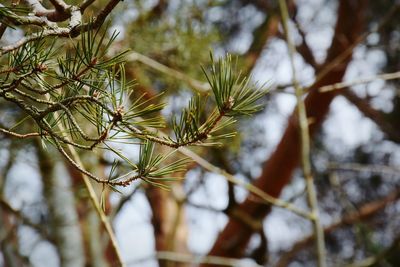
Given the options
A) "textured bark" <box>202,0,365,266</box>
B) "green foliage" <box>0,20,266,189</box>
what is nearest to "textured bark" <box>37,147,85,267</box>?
"textured bark" <box>202,0,365,266</box>

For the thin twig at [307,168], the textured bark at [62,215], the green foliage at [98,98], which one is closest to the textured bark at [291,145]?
the textured bark at [62,215]

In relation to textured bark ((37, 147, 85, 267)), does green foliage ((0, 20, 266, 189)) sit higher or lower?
higher

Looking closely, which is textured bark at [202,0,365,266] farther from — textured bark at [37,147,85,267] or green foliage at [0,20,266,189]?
green foliage at [0,20,266,189]

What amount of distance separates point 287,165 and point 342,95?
0.54 meters

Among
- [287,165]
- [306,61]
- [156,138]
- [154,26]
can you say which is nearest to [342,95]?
[306,61]

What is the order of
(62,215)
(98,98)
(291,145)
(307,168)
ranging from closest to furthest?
(98,98) < (307,168) < (62,215) < (291,145)

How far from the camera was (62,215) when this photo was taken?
2012mm

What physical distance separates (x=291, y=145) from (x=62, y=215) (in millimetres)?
1168

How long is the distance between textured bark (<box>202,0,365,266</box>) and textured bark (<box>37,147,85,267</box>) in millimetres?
836

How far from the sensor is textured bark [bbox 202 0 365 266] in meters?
2.62

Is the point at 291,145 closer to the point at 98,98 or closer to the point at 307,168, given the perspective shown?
the point at 307,168

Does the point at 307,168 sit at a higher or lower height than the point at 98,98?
lower

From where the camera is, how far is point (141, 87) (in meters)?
2.24

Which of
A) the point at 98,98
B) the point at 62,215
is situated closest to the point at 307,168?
the point at 62,215
